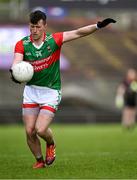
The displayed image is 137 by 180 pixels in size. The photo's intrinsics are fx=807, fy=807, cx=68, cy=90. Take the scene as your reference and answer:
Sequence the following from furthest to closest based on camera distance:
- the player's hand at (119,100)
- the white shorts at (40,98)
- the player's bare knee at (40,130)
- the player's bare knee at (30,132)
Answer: the player's hand at (119,100) → the white shorts at (40,98) → the player's bare knee at (30,132) → the player's bare knee at (40,130)

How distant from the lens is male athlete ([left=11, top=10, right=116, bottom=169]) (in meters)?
12.4

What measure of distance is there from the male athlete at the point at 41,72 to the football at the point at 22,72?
25cm

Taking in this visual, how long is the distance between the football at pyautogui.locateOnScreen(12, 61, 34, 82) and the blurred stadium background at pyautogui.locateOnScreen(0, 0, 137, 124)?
69.5ft

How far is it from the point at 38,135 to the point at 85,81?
21738mm

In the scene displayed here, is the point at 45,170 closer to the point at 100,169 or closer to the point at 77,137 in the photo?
the point at 100,169

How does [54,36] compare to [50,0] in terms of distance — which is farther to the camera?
[50,0]

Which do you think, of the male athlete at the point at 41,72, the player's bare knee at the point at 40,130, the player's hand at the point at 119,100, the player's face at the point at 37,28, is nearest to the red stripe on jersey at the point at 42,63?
the male athlete at the point at 41,72

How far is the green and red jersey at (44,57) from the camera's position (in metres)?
12.5

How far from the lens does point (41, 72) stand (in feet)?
41.2

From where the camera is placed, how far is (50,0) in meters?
27.2

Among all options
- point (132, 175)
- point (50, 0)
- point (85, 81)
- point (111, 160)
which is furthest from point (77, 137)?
point (132, 175)

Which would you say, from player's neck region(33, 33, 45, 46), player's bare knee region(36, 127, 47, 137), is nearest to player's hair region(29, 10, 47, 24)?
player's neck region(33, 33, 45, 46)

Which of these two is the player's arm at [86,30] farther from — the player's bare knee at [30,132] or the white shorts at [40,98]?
the player's bare knee at [30,132]

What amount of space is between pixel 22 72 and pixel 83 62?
2253 centimetres
